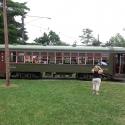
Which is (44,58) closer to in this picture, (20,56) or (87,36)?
(20,56)

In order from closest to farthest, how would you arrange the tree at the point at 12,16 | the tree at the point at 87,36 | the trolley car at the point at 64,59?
the trolley car at the point at 64,59 → the tree at the point at 12,16 → the tree at the point at 87,36

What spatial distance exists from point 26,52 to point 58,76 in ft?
13.8

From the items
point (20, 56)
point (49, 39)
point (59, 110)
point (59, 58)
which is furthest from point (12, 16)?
point (49, 39)

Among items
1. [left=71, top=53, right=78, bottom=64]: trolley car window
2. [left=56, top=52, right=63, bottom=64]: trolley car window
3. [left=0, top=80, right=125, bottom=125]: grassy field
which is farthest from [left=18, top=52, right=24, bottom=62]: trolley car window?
[left=0, top=80, right=125, bottom=125]: grassy field

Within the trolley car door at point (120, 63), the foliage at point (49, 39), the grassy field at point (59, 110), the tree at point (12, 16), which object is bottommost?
the grassy field at point (59, 110)

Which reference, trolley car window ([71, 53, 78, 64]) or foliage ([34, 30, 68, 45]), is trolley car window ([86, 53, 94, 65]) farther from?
foliage ([34, 30, 68, 45])

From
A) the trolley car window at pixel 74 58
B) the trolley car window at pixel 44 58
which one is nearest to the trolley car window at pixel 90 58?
the trolley car window at pixel 74 58

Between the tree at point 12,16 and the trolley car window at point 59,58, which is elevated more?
the tree at point 12,16

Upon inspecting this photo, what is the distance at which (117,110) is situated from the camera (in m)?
8.79

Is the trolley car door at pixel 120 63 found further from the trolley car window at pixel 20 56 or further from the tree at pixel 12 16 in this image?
the tree at pixel 12 16

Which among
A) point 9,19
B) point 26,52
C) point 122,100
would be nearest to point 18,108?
point 122,100

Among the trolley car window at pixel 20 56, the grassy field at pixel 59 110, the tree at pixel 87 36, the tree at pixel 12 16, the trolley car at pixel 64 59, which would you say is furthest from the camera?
the tree at pixel 87 36

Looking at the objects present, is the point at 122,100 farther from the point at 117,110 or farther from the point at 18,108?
the point at 18,108

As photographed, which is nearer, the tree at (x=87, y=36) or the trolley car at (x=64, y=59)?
the trolley car at (x=64, y=59)
